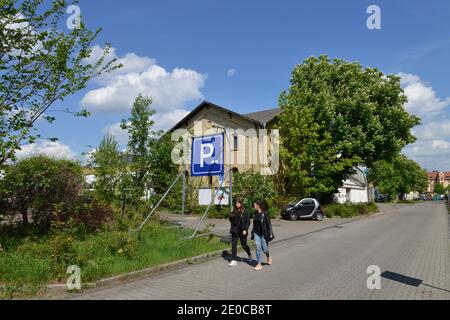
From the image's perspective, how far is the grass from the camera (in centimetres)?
782

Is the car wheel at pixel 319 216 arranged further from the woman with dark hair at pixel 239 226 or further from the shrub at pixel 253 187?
the woman with dark hair at pixel 239 226

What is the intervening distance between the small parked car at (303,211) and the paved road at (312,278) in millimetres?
12564

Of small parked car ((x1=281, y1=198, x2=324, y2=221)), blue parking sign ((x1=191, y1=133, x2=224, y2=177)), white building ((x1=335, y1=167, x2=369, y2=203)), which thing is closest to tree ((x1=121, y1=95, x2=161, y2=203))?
blue parking sign ((x1=191, y1=133, x2=224, y2=177))

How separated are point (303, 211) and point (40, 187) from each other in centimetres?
1835

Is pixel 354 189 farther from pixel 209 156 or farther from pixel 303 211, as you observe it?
pixel 209 156

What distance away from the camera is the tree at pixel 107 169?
15188 mm

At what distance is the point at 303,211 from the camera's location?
26.4 meters

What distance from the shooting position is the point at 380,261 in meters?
10.8

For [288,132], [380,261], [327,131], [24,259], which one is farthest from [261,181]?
[24,259]

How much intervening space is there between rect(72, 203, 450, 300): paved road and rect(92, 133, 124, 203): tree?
613cm

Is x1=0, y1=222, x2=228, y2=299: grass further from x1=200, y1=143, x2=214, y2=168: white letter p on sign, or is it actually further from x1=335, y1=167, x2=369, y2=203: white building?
x1=335, y1=167, x2=369, y2=203: white building

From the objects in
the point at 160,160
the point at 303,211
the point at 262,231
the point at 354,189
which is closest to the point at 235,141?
the point at 303,211
